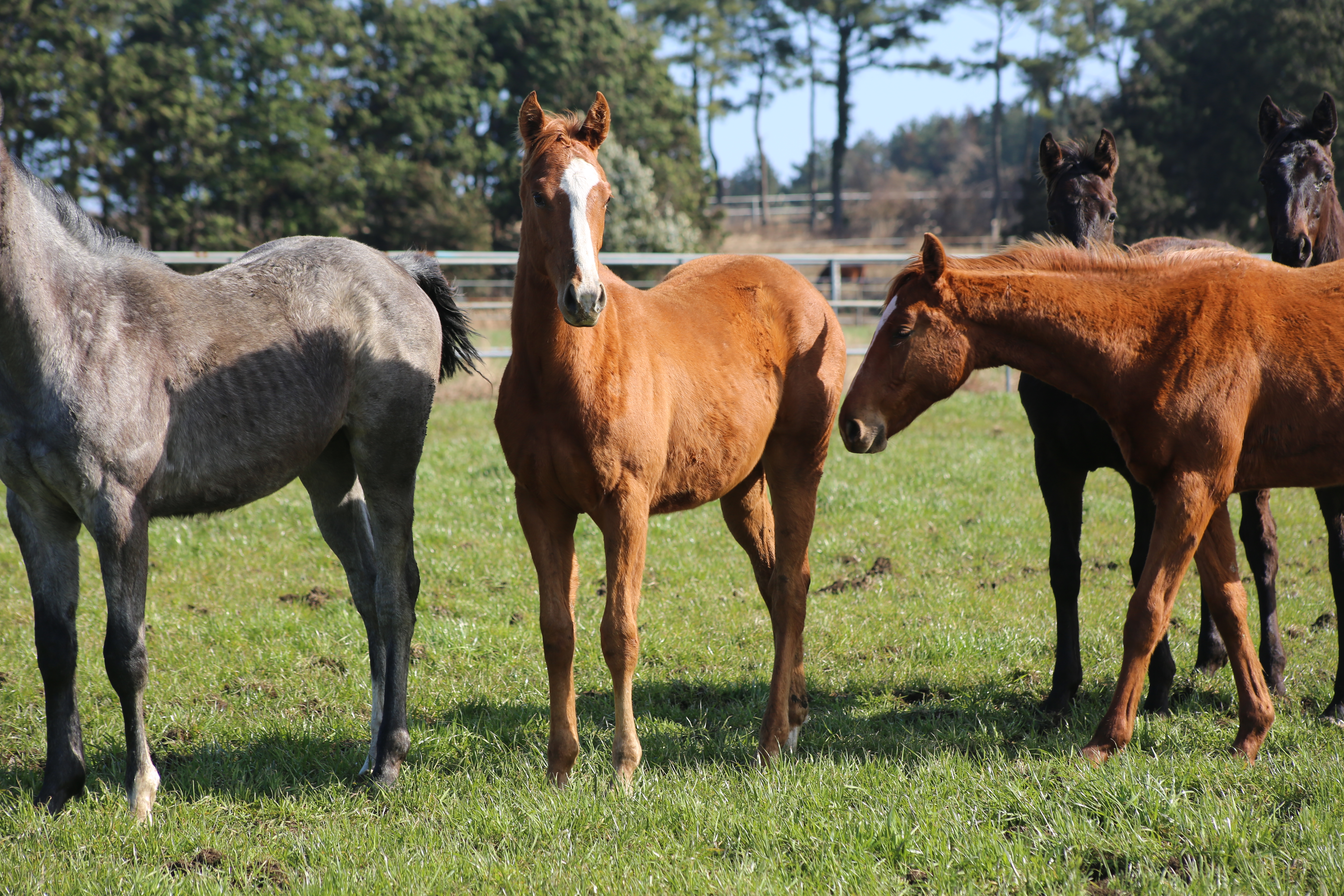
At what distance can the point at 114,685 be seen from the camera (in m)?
3.55

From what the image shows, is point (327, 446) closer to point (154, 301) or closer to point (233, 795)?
point (154, 301)

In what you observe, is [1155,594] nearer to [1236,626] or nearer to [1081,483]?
[1236,626]

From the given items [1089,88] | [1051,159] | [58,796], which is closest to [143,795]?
[58,796]

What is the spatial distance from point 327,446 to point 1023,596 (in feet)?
14.2

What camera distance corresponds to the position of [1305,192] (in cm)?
513

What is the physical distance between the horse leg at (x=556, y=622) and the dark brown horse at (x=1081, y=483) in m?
2.14

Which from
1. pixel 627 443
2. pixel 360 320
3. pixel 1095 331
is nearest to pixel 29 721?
pixel 360 320

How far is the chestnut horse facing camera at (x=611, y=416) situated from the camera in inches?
136

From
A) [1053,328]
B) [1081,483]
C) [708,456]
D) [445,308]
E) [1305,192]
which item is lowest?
[1081,483]

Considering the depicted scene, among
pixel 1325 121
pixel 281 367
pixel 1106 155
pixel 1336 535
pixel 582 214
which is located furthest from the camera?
pixel 1325 121

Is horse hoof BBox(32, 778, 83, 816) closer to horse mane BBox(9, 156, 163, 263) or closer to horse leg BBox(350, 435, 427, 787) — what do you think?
horse leg BBox(350, 435, 427, 787)

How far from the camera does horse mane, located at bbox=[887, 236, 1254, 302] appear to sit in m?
3.84

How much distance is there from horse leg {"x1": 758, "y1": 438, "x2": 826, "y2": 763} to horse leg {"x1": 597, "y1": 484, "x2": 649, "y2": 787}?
0.70 meters

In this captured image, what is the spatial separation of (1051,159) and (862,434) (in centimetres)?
235
